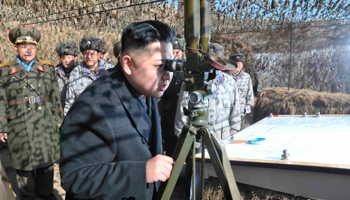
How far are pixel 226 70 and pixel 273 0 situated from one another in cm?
738

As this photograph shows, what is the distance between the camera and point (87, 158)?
112cm

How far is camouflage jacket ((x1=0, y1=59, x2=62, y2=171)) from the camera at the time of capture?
11.4ft

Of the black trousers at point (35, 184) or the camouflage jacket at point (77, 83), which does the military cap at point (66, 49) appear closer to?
the camouflage jacket at point (77, 83)

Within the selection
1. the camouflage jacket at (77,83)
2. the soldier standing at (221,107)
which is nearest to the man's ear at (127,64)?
the soldier standing at (221,107)

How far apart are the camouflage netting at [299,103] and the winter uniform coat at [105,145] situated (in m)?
6.99

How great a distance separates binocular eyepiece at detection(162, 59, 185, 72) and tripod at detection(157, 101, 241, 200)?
0.22 m

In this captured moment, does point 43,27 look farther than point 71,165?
Yes

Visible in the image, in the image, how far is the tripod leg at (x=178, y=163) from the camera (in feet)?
3.85

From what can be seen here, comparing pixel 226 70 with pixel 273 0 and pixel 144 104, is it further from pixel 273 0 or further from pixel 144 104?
pixel 273 0

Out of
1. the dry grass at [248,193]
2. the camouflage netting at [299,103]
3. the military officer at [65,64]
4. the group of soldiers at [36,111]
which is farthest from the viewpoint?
the camouflage netting at [299,103]

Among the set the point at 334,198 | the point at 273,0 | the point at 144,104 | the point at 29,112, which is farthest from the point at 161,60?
the point at 273,0

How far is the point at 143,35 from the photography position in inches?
47.9

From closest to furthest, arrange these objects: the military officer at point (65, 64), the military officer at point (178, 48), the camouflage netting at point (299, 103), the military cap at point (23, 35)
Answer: the military cap at point (23, 35), the military officer at point (178, 48), the military officer at point (65, 64), the camouflage netting at point (299, 103)

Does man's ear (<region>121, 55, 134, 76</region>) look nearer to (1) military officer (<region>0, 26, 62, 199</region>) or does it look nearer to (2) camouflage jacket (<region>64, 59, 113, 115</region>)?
(1) military officer (<region>0, 26, 62, 199</region>)
